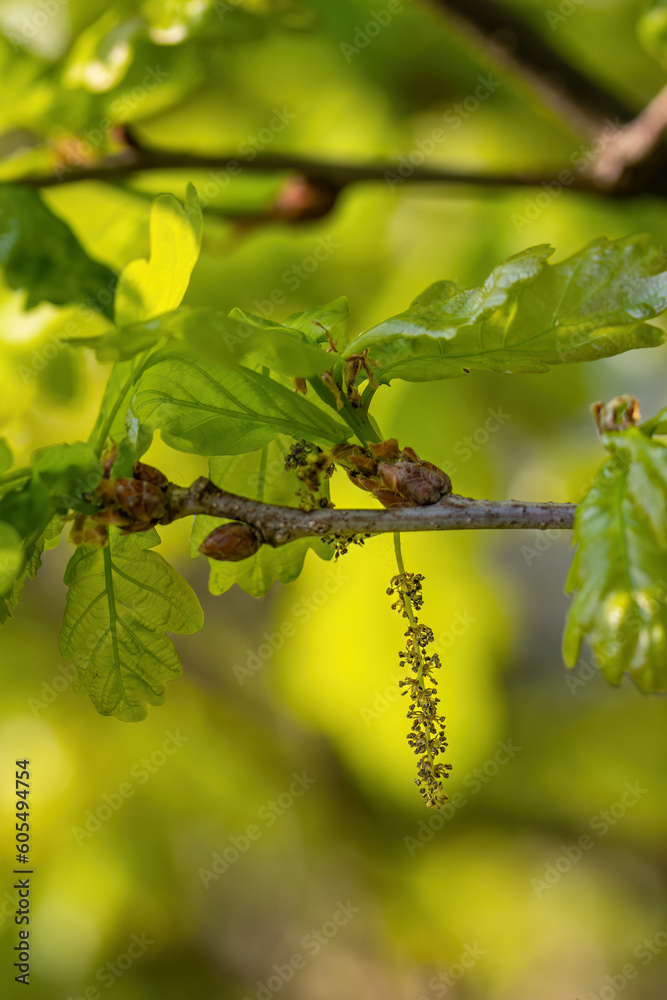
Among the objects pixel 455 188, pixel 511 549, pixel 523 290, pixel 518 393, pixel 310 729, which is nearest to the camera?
pixel 523 290

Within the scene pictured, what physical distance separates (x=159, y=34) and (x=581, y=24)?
71 cm

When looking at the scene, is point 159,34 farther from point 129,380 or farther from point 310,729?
point 310,729

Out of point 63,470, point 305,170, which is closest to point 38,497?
point 63,470

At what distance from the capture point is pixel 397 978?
160cm

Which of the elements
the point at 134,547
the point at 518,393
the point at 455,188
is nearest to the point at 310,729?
the point at 518,393

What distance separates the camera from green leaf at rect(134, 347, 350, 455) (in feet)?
1.34

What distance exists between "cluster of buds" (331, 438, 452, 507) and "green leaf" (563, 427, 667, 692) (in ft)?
0.27

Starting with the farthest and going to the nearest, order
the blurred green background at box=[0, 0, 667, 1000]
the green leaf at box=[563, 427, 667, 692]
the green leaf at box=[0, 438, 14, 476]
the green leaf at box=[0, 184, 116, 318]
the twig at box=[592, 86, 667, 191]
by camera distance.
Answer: the blurred green background at box=[0, 0, 667, 1000] → the twig at box=[592, 86, 667, 191] → the green leaf at box=[0, 184, 116, 318] → the green leaf at box=[0, 438, 14, 476] → the green leaf at box=[563, 427, 667, 692]

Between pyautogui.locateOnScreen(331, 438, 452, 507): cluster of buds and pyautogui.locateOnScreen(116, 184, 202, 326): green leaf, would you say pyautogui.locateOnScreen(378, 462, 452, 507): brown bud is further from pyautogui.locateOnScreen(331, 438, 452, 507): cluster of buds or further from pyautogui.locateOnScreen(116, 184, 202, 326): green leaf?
pyautogui.locateOnScreen(116, 184, 202, 326): green leaf

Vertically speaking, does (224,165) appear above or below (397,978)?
above

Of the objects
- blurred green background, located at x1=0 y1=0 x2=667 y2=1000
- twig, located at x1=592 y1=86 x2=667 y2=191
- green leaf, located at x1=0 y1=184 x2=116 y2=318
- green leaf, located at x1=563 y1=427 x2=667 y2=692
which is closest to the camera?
green leaf, located at x1=563 y1=427 x2=667 y2=692

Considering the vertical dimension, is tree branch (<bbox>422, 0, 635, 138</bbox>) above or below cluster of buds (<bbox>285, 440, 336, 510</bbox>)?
above

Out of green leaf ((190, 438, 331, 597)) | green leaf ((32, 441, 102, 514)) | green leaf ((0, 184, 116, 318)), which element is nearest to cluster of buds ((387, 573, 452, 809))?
green leaf ((190, 438, 331, 597))

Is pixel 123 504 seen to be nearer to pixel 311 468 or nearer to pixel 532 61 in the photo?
pixel 311 468
